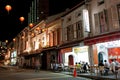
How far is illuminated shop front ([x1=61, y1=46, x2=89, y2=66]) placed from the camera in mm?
26628

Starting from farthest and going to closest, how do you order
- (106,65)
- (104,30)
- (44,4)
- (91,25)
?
1. (44,4)
2. (91,25)
3. (104,30)
4. (106,65)

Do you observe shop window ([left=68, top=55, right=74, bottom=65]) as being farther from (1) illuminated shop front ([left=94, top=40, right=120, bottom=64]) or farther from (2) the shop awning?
(2) the shop awning

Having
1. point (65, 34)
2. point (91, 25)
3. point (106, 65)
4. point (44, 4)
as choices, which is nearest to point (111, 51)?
point (106, 65)

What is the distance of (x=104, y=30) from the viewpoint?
2181cm

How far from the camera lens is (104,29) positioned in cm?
2184

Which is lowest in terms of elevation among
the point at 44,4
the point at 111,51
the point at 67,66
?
the point at 67,66

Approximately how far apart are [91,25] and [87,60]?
206 inches

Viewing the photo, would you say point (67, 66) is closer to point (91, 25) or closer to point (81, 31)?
point (81, 31)

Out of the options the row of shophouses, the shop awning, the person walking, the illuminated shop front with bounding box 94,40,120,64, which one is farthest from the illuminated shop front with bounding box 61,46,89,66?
the person walking

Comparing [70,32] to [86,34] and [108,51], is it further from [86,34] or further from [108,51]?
[108,51]

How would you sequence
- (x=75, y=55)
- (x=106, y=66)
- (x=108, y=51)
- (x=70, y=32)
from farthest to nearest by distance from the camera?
(x=70, y=32) → (x=75, y=55) → (x=108, y=51) → (x=106, y=66)

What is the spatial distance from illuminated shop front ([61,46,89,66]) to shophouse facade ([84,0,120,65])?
118 inches

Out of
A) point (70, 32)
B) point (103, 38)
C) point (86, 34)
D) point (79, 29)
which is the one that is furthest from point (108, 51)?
point (70, 32)

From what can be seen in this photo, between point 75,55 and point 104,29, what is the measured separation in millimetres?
8875
